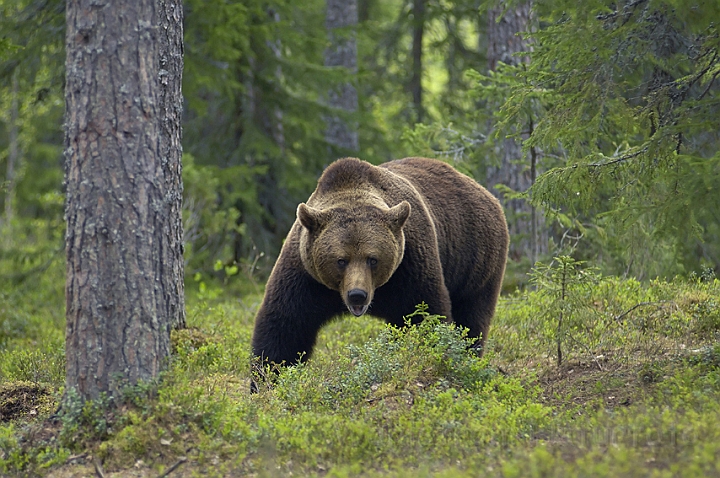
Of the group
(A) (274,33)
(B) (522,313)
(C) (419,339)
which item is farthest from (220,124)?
(C) (419,339)

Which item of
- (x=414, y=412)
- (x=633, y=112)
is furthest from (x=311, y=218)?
(x=633, y=112)

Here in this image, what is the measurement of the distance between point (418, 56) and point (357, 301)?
1524 cm

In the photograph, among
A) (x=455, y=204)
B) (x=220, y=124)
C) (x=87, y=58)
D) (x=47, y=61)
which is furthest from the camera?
(x=220, y=124)

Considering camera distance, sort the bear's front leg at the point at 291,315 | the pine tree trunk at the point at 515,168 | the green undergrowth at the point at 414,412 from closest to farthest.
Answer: the green undergrowth at the point at 414,412
the bear's front leg at the point at 291,315
the pine tree trunk at the point at 515,168

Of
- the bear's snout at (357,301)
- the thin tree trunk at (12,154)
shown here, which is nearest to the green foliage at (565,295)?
the bear's snout at (357,301)

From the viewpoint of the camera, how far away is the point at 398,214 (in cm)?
739

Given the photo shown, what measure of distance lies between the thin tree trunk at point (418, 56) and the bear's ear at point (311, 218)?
13016mm

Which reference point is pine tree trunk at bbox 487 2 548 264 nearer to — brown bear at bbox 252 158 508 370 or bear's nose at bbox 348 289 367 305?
brown bear at bbox 252 158 508 370

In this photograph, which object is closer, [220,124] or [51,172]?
[220,124]

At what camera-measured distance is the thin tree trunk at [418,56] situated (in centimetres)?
2003

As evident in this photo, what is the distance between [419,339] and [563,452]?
2.18m

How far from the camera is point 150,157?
5.64 meters

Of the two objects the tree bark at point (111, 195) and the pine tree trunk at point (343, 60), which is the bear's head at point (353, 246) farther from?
the pine tree trunk at point (343, 60)

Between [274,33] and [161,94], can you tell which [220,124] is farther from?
[161,94]
